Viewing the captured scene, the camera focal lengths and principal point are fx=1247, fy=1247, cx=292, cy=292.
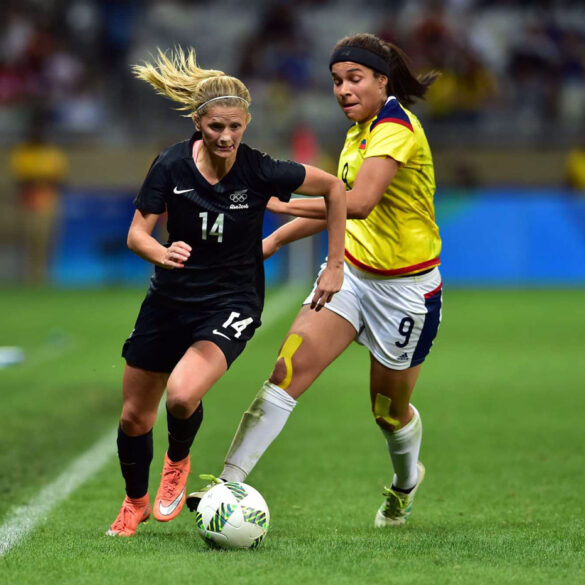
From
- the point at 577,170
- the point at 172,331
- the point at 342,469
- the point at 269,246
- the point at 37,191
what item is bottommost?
the point at 37,191

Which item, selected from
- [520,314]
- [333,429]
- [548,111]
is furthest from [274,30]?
[333,429]

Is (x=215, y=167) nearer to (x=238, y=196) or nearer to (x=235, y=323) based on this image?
(x=238, y=196)

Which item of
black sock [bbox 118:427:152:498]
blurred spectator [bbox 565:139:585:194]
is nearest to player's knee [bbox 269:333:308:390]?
black sock [bbox 118:427:152:498]

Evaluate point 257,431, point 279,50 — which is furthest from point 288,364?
point 279,50

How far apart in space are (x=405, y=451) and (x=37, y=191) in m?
17.6

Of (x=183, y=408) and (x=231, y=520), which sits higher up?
(x=183, y=408)

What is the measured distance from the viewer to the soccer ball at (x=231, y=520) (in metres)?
5.04

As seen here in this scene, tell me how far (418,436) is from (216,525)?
1504 mm

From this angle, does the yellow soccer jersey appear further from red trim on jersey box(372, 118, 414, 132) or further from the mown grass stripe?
the mown grass stripe

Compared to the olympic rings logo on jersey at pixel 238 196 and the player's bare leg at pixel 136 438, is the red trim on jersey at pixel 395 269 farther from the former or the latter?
the player's bare leg at pixel 136 438

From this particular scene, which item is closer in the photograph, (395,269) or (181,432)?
(181,432)

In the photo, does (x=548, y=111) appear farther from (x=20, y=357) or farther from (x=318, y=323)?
(x=318, y=323)

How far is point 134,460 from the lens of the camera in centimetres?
569

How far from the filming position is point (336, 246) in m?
5.39
